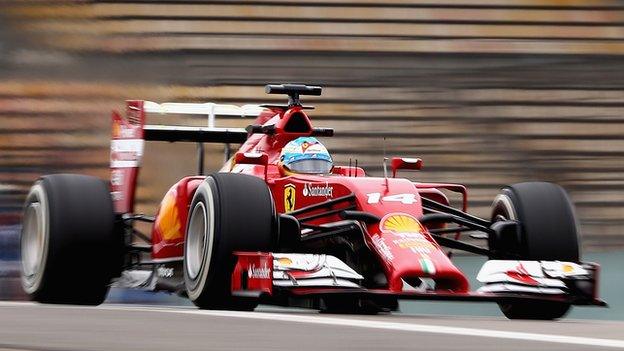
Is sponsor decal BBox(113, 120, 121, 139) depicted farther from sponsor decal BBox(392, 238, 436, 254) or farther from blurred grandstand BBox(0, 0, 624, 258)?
blurred grandstand BBox(0, 0, 624, 258)

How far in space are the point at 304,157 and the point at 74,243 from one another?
1.53 meters

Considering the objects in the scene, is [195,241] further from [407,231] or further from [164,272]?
[407,231]

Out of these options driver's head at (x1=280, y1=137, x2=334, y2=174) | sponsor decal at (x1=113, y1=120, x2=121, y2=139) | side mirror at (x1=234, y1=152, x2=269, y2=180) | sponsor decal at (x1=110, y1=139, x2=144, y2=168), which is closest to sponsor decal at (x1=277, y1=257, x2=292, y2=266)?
side mirror at (x1=234, y1=152, x2=269, y2=180)

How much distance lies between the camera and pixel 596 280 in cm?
919

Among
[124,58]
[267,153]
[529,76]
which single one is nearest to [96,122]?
[124,58]

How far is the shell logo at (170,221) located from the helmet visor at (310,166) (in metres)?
0.82

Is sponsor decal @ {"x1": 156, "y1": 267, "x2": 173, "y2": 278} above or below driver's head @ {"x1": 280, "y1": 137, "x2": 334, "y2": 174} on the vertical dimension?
below

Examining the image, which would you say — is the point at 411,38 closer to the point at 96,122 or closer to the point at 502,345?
the point at 96,122

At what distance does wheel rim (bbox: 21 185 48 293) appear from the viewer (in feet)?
33.7

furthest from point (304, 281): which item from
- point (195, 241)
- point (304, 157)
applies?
point (304, 157)

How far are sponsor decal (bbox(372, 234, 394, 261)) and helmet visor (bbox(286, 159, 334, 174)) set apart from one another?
3.98 feet

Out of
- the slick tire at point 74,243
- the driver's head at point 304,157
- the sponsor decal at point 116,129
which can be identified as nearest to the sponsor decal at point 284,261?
the driver's head at point 304,157

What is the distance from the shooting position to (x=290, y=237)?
9.08 m

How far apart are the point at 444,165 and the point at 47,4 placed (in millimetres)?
5401
